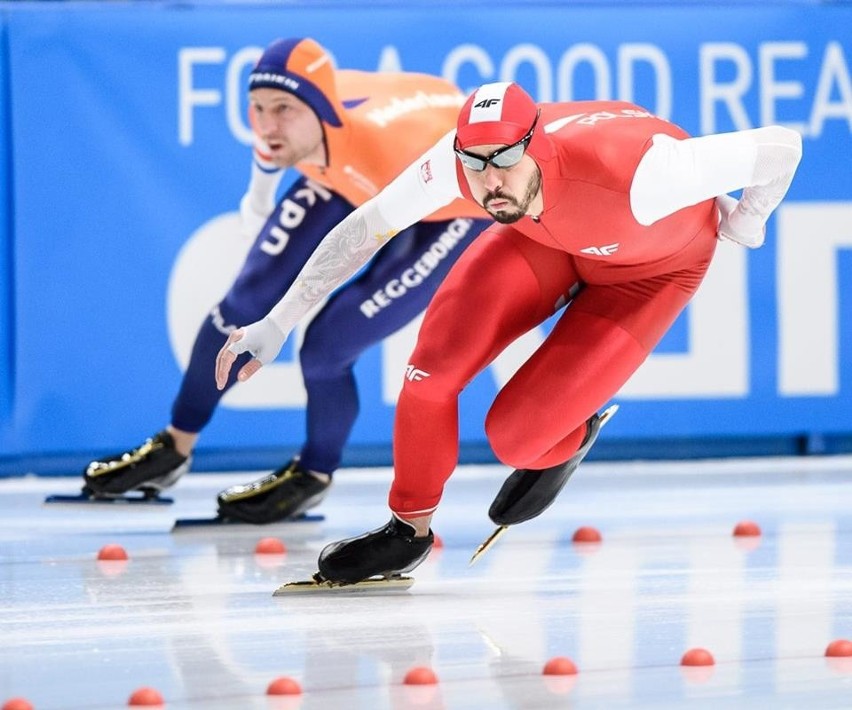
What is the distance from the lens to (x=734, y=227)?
412cm

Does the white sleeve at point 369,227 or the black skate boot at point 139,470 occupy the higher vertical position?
the white sleeve at point 369,227

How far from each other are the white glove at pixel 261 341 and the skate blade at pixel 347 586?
1.95 feet

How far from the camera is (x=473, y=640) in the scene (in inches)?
136

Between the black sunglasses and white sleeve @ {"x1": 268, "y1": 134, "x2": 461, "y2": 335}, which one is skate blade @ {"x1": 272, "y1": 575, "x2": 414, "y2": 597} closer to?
white sleeve @ {"x1": 268, "y1": 134, "x2": 461, "y2": 335}

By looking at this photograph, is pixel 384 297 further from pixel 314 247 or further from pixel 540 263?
pixel 540 263

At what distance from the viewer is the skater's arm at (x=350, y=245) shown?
12.5ft

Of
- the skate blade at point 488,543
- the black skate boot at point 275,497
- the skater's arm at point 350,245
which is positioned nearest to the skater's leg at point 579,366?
the skate blade at point 488,543

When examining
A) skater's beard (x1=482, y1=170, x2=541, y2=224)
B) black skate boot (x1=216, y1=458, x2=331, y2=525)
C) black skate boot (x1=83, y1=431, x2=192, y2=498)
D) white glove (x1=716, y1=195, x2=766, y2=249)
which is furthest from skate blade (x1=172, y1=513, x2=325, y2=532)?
skater's beard (x1=482, y1=170, x2=541, y2=224)

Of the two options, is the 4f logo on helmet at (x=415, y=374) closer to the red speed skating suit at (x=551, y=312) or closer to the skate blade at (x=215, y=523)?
the red speed skating suit at (x=551, y=312)

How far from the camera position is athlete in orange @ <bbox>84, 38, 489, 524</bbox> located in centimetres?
518

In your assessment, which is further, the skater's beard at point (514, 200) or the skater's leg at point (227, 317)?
the skater's leg at point (227, 317)

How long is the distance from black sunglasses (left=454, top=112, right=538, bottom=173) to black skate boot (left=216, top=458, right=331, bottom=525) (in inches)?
82.6

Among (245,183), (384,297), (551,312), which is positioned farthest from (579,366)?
(245,183)

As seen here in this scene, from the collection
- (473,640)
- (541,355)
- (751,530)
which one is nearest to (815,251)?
(751,530)
